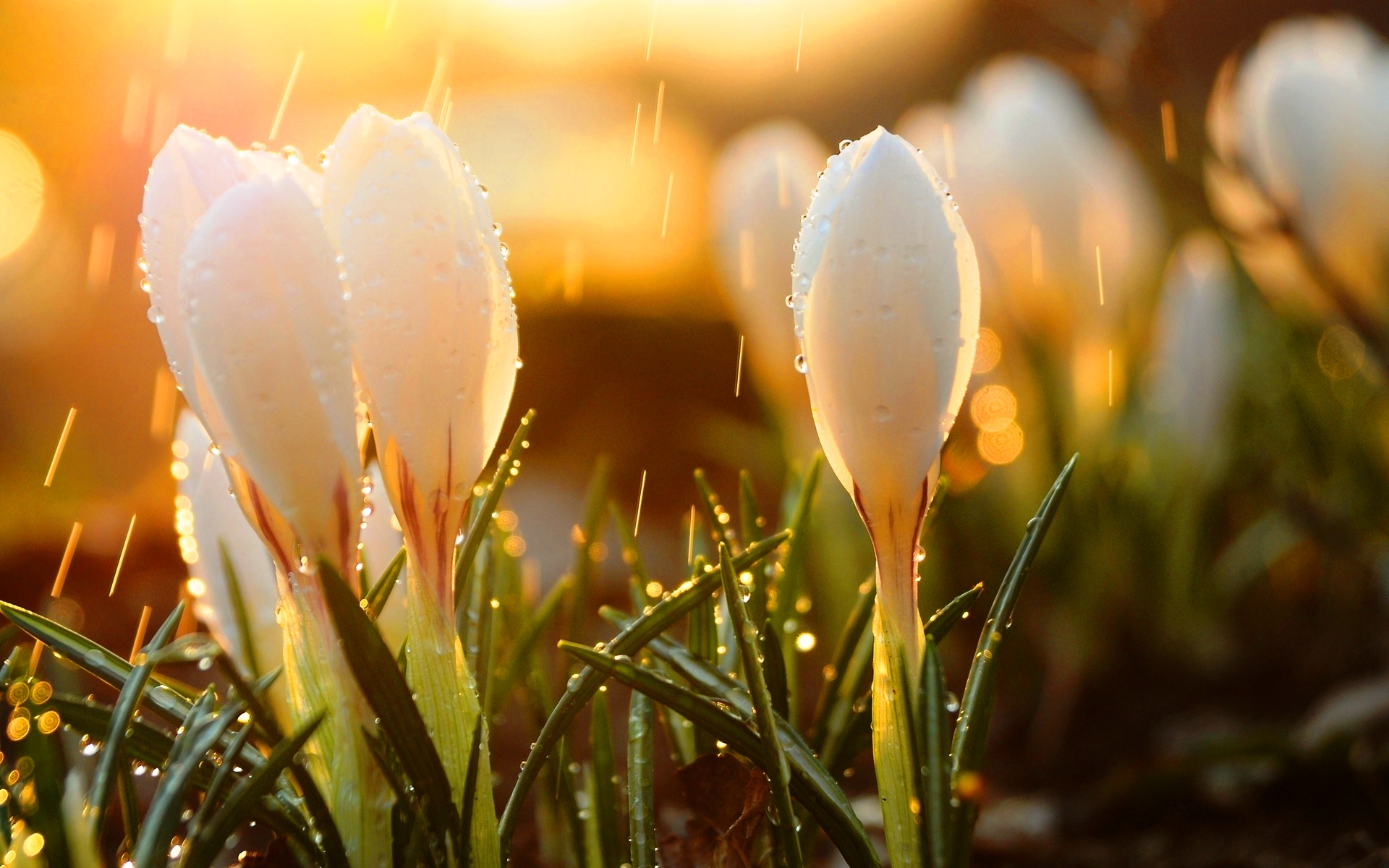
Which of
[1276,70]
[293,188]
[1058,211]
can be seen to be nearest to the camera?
[293,188]

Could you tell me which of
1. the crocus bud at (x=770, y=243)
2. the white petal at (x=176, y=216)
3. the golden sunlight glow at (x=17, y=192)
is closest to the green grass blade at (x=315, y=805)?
the white petal at (x=176, y=216)

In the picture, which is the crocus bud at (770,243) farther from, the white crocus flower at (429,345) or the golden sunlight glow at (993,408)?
the white crocus flower at (429,345)

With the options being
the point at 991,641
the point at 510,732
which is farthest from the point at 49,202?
the point at 991,641

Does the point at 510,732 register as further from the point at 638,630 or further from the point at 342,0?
the point at 342,0

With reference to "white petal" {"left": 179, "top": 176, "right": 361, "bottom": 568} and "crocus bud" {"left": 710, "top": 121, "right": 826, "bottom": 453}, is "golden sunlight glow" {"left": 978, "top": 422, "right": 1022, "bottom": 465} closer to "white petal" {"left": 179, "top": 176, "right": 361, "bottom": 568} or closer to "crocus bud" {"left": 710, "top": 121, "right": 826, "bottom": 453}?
"crocus bud" {"left": 710, "top": 121, "right": 826, "bottom": 453}

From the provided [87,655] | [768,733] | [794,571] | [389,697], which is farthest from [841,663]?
[87,655]
